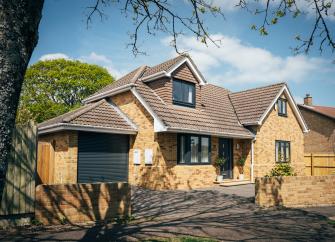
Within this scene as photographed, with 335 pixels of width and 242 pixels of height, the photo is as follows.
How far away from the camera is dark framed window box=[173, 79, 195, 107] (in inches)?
743

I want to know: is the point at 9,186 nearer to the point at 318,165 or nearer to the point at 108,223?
the point at 108,223

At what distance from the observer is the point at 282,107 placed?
24312 mm

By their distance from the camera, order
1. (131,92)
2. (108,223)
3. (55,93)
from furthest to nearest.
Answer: (55,93) < (131,92) < (108,223)

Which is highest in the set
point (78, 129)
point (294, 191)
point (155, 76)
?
point (155, 76)

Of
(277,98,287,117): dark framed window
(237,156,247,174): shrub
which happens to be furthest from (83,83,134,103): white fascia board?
(277,98,287,117): dark framed window

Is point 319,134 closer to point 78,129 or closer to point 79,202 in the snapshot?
point 78,129

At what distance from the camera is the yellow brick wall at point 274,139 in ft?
69.7

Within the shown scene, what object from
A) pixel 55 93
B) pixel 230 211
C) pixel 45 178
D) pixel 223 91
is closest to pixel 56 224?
pixel 45 178

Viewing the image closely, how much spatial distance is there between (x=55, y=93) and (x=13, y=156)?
3488 cm

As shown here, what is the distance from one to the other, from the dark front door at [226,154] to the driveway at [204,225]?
26.0ft

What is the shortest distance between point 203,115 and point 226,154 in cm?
314

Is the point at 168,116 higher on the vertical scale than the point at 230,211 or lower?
higher

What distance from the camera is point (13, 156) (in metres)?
7.85

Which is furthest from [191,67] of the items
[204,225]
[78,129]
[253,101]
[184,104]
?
[204,225]
